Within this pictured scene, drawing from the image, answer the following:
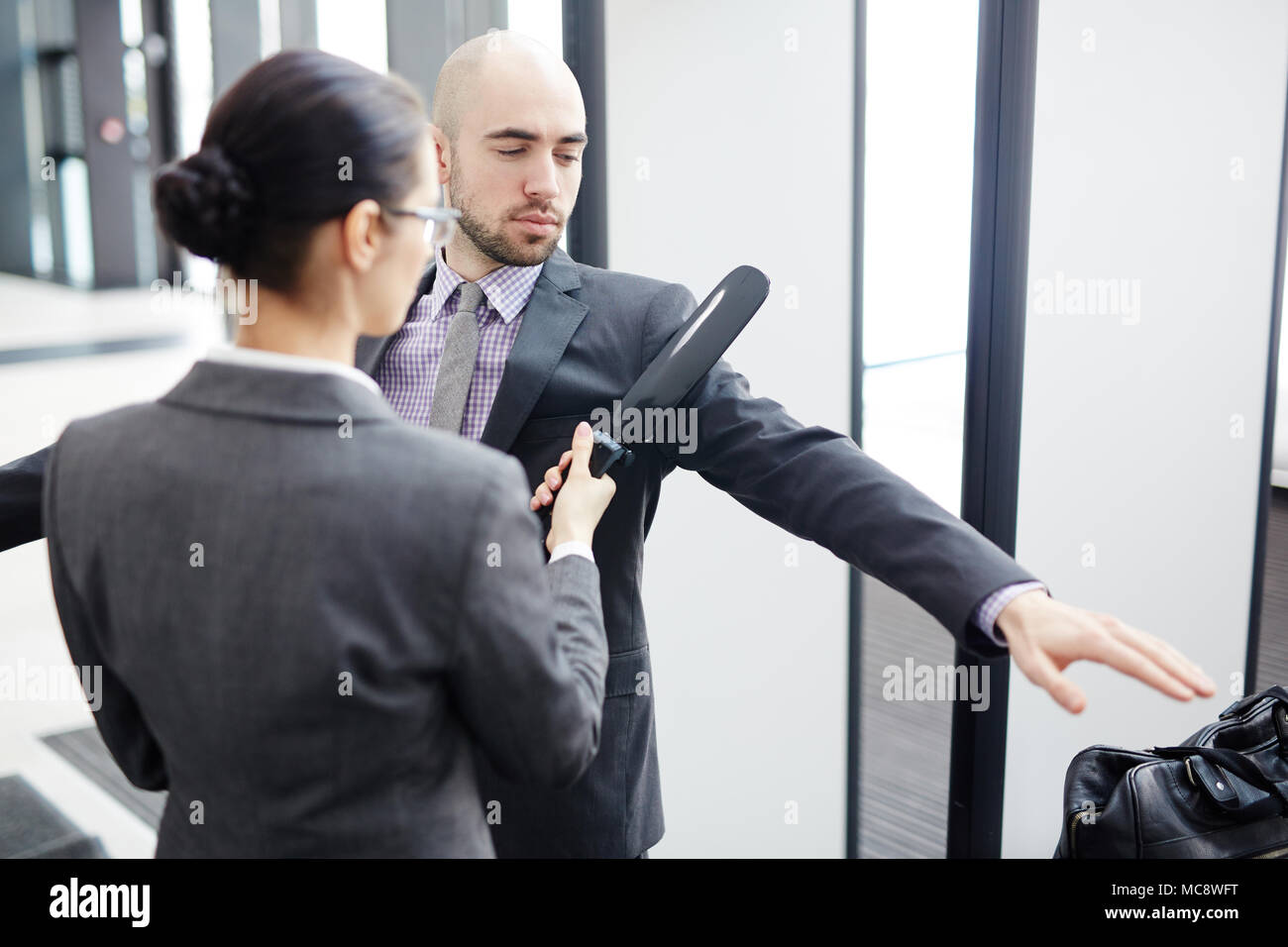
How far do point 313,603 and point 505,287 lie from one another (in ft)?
2.16

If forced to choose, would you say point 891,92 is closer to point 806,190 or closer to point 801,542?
point 806,190

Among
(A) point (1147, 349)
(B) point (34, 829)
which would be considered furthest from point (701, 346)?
(B) point (34, 829)

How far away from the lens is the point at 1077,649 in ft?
3.04

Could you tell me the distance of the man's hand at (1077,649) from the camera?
877 mm

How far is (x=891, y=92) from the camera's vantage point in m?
2.16

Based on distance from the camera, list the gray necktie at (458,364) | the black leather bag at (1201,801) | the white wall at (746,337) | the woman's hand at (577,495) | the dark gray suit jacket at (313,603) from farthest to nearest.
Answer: the white wall at (746,337)
the black leather bag at (1201,801)
the gray necktie at (458,364)
the woman's hand at (577,495)
the dark gray suit jacket at (313,603)

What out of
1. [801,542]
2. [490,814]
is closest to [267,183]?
[490,814]

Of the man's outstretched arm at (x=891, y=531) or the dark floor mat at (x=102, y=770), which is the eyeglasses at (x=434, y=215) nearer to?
the man's outstretched arm at (x=891, y=531)

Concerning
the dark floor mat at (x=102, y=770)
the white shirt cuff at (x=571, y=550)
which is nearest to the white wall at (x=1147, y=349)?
the white shirt cuff at (x=571, y=550)

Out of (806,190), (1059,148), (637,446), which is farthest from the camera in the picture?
(806,190)

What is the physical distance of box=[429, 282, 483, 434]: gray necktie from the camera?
1.28 m

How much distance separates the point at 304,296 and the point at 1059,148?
61.9 inches

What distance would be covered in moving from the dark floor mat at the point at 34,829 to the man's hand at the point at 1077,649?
2058 millimetres

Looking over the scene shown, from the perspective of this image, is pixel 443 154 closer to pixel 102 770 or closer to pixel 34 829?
pixel 34 829
